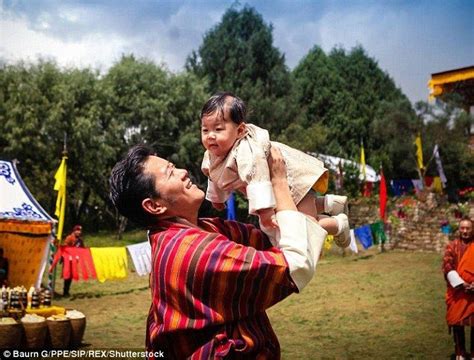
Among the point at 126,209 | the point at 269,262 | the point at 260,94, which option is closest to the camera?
the point at 269,262

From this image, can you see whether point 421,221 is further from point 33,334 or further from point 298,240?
point 298,240

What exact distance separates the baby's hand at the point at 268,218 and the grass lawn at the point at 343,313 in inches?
213

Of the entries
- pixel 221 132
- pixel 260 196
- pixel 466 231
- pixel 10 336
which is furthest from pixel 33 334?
pixel 260 196

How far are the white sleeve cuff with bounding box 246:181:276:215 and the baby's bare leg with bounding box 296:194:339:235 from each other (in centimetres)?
28

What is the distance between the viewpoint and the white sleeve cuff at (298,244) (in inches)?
64.6

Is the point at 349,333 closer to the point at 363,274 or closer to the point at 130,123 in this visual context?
the point at 363,274

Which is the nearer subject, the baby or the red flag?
the baby

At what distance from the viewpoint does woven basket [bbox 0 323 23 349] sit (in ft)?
21.2

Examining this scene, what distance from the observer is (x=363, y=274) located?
13352 mm

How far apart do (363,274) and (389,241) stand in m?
4.87

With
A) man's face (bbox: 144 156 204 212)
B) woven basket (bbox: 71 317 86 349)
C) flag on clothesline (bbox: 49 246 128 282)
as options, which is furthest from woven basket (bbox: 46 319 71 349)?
man's face (bbox: 144 156 204 212)

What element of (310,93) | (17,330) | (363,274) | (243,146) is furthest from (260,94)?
(243,146)

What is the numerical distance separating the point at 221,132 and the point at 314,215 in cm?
43

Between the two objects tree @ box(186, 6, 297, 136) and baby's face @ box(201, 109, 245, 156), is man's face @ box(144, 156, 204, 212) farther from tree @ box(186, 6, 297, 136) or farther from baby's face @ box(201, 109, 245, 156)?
tree @ box(186, 6, 297, 136)
